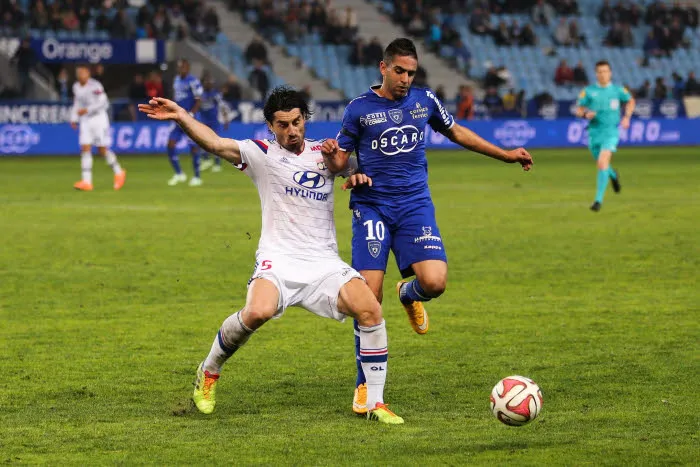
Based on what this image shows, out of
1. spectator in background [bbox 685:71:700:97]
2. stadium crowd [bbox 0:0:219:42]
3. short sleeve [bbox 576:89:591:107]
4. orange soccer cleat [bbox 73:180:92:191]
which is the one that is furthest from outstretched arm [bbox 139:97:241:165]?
spectator in background [bbox 685:71:700:97]

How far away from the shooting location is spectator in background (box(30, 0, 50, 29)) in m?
37.0

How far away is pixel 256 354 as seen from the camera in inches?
342

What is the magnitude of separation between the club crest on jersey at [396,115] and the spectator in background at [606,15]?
4374 cm

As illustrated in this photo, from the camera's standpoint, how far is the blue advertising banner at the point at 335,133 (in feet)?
111

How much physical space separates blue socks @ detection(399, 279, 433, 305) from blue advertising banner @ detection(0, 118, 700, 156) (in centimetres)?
2185

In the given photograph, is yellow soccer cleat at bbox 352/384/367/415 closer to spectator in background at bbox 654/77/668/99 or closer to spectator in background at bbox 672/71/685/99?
spectator in background at bbox 654/77/668/99

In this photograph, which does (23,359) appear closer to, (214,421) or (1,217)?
(214,421)

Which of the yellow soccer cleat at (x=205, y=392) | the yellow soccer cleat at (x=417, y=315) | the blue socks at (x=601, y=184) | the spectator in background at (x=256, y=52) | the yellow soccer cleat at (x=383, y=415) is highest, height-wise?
the yellow soccer cleat at (x=383, y=415)

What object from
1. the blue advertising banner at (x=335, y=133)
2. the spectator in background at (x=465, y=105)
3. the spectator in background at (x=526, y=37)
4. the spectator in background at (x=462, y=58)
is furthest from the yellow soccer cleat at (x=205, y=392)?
the spectator in background at (x=526, y=37)

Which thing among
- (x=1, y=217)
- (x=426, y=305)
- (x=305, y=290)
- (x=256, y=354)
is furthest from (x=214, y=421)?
(x=1, y=217)

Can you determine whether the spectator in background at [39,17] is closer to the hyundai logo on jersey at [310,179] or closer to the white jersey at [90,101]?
the white jersey at [90,101]

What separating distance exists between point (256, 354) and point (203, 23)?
32758 mm

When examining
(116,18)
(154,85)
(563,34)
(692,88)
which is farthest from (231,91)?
(692,88)

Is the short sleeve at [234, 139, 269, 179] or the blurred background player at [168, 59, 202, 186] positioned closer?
the short sleeve at [234, 139, 269, 179]
